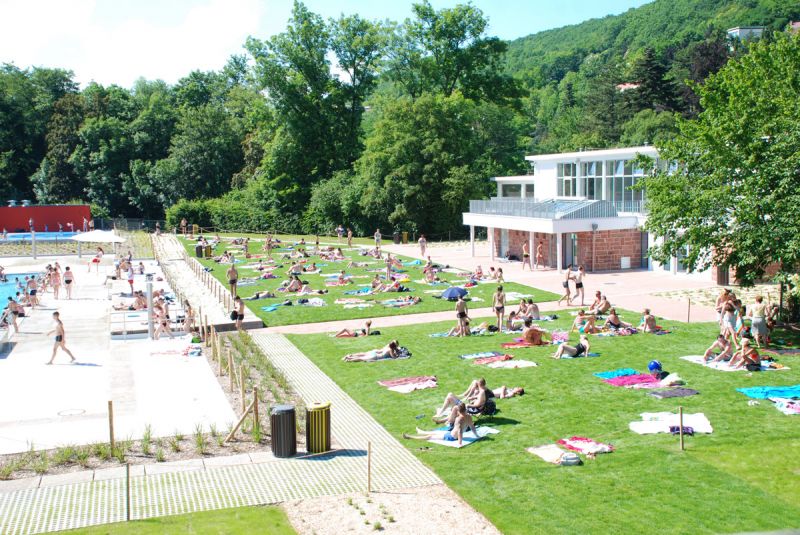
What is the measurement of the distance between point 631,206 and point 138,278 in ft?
87.3

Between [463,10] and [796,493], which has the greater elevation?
[463,10]

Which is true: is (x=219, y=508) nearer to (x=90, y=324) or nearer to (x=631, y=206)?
(x=90, y=324)

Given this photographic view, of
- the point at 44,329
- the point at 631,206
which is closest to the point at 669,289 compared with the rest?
the point at 631,206

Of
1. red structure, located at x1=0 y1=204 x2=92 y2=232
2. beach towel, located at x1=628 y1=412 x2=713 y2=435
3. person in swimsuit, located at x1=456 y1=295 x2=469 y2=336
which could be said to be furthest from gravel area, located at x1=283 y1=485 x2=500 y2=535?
red structure, located at x1=0 y1=204 x2=92 y2=232

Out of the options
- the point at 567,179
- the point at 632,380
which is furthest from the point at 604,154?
the point at 632,380

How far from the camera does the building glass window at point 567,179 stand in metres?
47.0

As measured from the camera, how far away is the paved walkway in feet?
40.0

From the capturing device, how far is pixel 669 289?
3397 centimetres

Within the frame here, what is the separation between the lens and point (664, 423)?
1567 centimetres

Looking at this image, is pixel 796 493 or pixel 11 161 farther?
pixel 11 161

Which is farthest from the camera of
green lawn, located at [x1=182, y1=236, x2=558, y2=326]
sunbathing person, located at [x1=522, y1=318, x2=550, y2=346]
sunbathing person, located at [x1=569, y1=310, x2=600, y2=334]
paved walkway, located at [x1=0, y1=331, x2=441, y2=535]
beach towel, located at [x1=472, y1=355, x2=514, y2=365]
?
green lawn, located at [x1=182, y1=236, x2=558, y2=326]

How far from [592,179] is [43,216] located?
51294mm

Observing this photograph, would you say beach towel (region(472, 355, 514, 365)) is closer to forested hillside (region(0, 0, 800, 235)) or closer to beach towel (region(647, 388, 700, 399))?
beach towel (region(647, 388, 700, 399))

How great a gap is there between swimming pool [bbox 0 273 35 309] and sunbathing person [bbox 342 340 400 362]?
2277 cm
